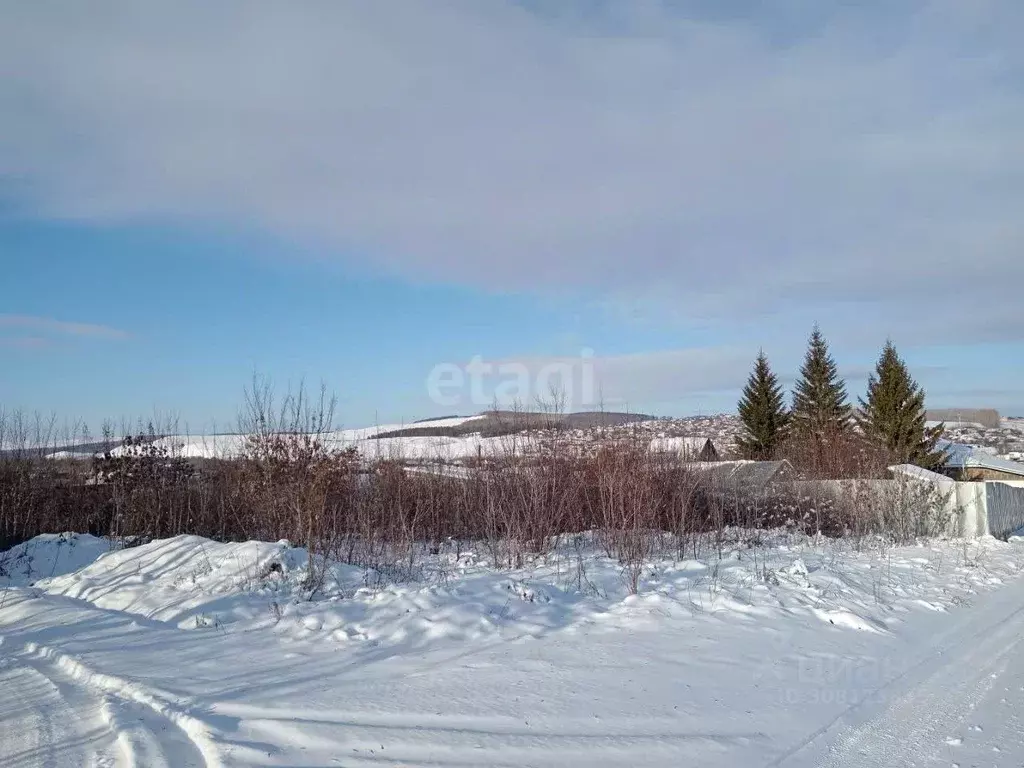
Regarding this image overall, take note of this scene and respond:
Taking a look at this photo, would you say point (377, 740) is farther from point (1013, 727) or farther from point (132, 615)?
point (132, 615)

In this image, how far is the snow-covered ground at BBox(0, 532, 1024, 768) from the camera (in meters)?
4.28

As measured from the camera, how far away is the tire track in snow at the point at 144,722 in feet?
13.3

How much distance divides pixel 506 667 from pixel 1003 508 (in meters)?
19.8

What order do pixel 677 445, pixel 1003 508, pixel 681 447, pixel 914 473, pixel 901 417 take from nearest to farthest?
1. pixel 681 447
2. pixel 677 445
3. pixel 914 473
4. pixel 1003 508
5. pixel 901 417

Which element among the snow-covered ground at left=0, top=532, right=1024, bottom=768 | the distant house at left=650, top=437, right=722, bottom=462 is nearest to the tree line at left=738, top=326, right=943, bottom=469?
the distant house at left=650, top=437, right=722, bottom=462

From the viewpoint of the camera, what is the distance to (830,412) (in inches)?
1660

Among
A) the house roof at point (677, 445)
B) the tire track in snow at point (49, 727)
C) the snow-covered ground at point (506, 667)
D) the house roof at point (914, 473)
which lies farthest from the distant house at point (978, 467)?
the tire track in snow at point (49, 727)

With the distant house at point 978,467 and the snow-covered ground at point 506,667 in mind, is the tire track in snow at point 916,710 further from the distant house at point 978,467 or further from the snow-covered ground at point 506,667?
the distant house at point 978,467

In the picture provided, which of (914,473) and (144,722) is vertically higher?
(914,473)

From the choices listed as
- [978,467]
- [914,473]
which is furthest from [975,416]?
[914,473]

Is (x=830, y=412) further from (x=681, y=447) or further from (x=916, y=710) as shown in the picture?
(x=916, y=710)

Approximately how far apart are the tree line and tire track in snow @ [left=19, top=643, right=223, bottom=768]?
24.1 metres

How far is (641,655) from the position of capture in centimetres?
609

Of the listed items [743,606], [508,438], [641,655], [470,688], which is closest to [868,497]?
[508,438]
